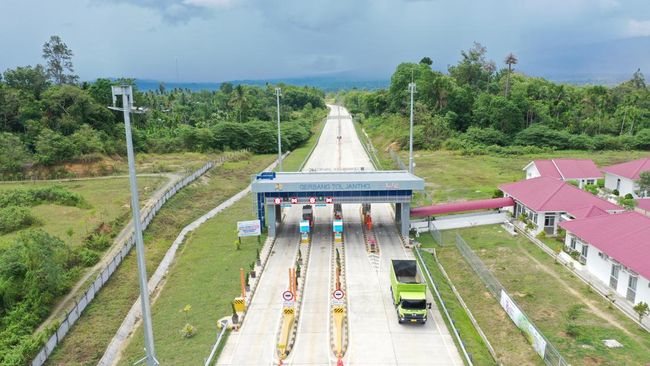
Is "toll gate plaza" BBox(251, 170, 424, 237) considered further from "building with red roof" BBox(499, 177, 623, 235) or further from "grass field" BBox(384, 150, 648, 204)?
"grass field" BBox(384, 150, 648, 204)

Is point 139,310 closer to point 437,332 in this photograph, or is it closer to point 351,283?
point 351,283

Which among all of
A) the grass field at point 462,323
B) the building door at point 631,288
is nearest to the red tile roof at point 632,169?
the building door at point 631,288

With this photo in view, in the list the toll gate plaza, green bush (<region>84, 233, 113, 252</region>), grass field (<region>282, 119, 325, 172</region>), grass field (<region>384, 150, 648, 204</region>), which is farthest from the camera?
grass field (<region>282, 119, 325, 172</region>)

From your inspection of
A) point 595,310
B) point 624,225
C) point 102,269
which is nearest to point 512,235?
point 624,225

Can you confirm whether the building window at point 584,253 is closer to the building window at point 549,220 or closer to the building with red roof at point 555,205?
the building with red roof at point 555,205

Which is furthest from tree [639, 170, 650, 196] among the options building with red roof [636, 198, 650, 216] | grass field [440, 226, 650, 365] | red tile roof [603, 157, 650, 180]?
grass field [440, 226, 650, 365]

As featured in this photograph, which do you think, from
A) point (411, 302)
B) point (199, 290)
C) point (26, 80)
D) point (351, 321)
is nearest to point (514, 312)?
point (411, 302)
